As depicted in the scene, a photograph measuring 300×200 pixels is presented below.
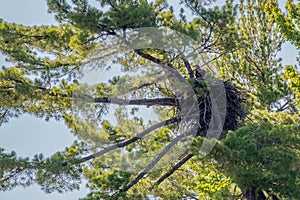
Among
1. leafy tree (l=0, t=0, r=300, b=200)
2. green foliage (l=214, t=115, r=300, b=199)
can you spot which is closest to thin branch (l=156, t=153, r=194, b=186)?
leafy tree (l=0, t=0, r=300, b=200)

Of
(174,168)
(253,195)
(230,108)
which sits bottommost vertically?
(253,195)

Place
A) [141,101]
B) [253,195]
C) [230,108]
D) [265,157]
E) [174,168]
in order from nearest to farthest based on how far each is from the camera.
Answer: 1. [265,157]
2. [253,195]
3. [141,101]
4. [174,168]
5. [230,108]

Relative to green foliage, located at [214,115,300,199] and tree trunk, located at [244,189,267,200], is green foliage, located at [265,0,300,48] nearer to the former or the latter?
green foliage, located at [214,115,300,199]

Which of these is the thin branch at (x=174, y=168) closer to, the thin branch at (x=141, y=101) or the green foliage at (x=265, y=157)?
the thin branch at (x=141, y=101)

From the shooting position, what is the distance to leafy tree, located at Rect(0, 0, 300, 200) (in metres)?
7.50

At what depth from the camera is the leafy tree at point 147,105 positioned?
7504 mm

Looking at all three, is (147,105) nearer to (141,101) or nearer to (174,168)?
(141,101)

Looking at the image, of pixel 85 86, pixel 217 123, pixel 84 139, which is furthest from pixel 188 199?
pixel 85 86

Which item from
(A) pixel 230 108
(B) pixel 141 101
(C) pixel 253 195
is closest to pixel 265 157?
(C) pixel 253 195

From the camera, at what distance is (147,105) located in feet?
30.3

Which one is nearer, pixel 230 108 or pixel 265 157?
pixel 265 157

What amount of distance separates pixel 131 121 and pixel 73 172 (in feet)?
5.31

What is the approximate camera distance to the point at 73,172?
7.92 meters

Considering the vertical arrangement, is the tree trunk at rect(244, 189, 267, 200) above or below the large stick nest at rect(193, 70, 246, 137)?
below
